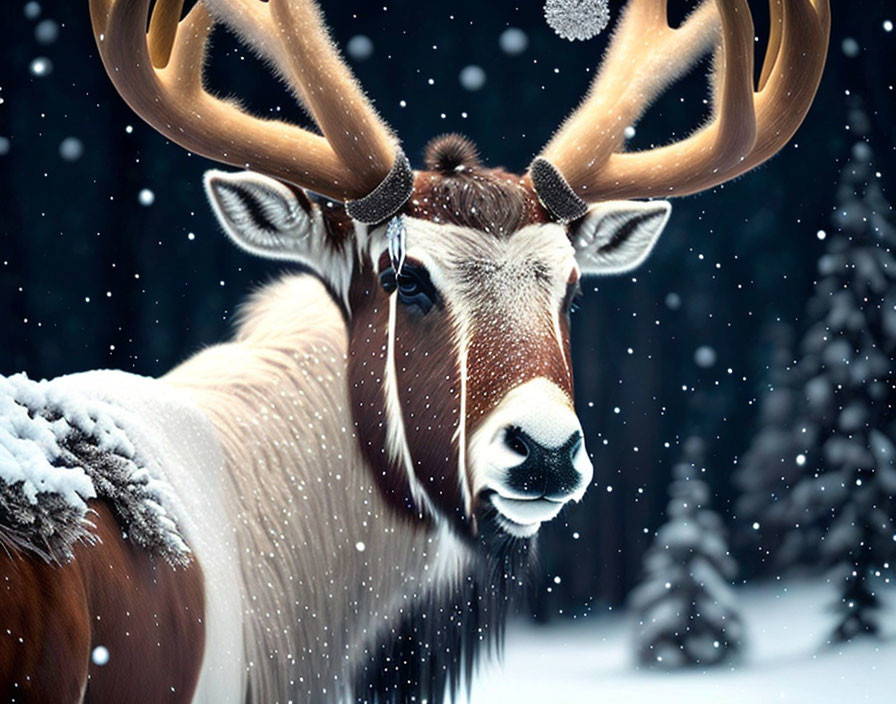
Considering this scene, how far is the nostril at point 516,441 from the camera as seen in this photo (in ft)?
5.26

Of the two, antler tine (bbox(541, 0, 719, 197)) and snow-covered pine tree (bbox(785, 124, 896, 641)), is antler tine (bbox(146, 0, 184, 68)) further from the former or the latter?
snow-covered pine tree (bbox(785, 124, 896, 641))

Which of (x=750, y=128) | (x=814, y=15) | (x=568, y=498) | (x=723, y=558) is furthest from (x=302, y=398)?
(x=723, y=558)

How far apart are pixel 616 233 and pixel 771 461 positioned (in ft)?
3.64

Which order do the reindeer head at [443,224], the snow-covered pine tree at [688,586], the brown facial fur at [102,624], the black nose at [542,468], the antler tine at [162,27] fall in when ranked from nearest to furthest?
Answer: 1. the brown facial fur at [102,624]
2. the black nose at [542,468]
3. the reindeer head at [443,224]
4. the antler tine at [162,27]
5. the snow-covered pine tree at [688,586]

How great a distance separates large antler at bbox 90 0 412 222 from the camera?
6.01ft

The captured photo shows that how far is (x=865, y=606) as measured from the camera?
9.31ft

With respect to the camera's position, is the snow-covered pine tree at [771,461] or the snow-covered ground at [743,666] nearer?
the snow-covered ground at [743,666]

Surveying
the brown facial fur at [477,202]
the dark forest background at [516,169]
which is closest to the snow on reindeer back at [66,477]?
the brown facial fur at [477,202]

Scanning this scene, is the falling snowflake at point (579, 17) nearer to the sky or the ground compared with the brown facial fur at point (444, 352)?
nearer to the sky

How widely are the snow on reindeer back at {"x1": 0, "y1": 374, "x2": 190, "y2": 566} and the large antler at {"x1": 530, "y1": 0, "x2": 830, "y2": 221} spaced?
815 millimetres

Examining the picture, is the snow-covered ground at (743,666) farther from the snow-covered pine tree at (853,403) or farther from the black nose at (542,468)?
the black nose at (542,468)

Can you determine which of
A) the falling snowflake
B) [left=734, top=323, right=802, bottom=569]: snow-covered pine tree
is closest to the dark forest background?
[left=734, top=323, right=802, bottom=569]: snow-covered pine tree

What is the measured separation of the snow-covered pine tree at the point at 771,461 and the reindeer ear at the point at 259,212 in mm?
1518

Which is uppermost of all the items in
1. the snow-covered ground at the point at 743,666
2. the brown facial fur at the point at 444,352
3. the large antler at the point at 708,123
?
the large antler at the point at 708,123
